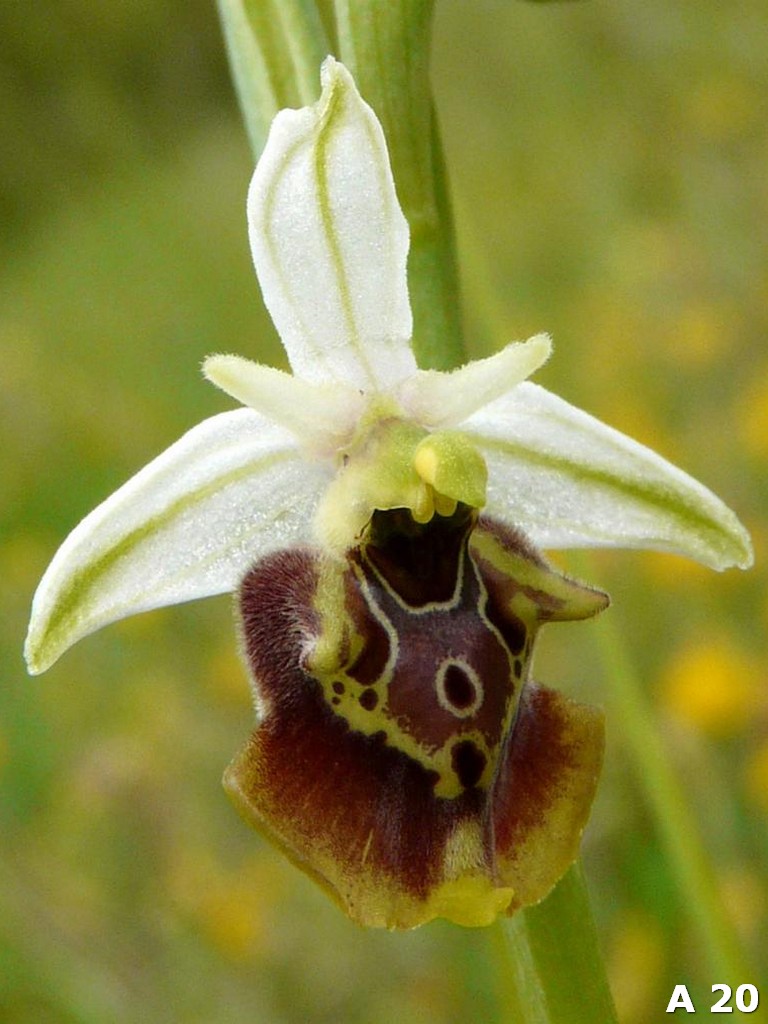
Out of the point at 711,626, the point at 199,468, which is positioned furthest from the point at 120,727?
the point at 199,468

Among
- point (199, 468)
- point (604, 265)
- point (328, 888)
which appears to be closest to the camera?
point (328, 888)

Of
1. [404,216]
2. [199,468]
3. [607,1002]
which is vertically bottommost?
[607,1002]

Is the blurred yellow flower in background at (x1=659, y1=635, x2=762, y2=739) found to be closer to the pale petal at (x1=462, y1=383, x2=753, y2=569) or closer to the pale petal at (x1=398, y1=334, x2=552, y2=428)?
the pale petal at (x1=462, y1=383, x2=753, y2=569)

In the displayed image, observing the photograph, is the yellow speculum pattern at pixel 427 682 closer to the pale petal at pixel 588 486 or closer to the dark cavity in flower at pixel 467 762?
the dark cavity in flower at pixel 467 762

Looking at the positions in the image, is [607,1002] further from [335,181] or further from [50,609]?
[335,181]

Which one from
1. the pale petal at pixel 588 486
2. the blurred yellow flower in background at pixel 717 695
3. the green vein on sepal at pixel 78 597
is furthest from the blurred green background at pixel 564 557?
the green vein on sepal at pixel 78 597

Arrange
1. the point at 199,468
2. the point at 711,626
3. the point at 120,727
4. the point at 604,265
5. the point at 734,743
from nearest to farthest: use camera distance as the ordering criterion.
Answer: the point at 199,468 < the point at 734,743 < the point at 711,626 < the point at 120,727 < the point at 604,265
